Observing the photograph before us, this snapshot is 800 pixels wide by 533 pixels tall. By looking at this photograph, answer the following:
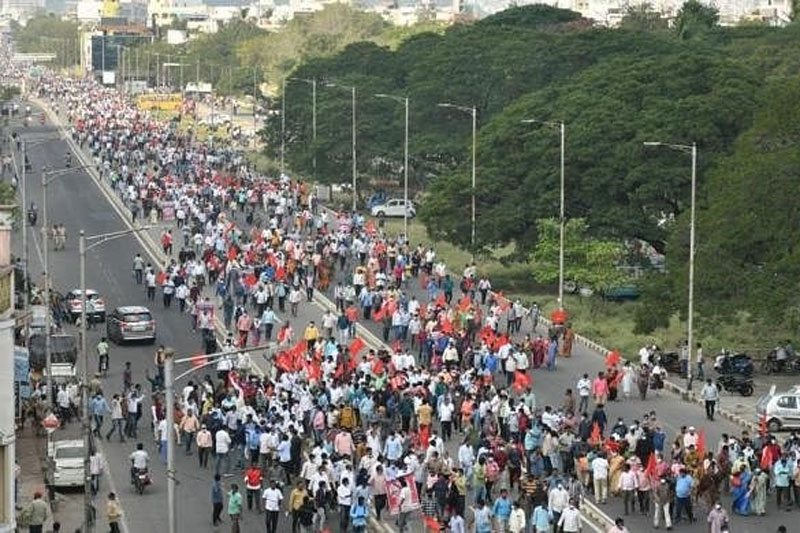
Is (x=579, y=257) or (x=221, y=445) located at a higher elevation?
(x=579, y=257)

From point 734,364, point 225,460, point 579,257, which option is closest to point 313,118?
point 579,257

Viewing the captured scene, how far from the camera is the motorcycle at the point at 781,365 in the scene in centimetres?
5219

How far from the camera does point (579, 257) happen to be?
64.3 meters

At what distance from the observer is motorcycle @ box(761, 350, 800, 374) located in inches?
2055

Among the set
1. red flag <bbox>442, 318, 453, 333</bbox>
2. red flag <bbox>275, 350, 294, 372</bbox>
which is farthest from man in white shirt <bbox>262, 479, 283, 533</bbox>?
red flag <bbox>442, 318, 453, 333</bbox>

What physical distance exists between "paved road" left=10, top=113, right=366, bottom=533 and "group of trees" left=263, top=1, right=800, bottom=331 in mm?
10750

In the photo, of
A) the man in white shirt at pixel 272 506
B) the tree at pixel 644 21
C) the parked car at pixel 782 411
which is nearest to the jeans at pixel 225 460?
the man in white shirt at pixel 272 506

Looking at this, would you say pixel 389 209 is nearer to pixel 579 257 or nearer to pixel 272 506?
pixel 579 257

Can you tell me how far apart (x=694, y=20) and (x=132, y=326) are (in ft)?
273

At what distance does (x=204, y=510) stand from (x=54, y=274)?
3277 centimetres

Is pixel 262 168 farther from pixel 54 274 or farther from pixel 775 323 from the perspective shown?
pixel 775 323

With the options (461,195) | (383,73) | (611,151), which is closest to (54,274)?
(461,195)

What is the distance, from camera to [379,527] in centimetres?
3609

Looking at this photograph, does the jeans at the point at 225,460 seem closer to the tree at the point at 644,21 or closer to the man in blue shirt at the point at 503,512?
the man in blue shirt at the point at 503,512
